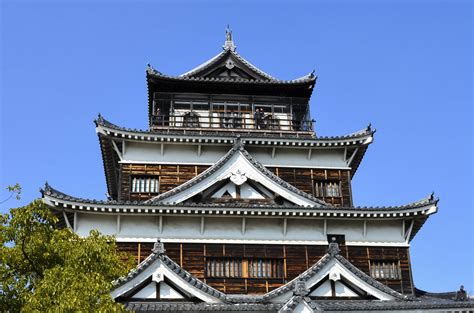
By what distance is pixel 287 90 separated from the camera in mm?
31047

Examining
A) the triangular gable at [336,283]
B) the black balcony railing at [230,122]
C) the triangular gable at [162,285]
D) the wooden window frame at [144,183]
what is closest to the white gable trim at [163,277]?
the triangular gable at [162,285]

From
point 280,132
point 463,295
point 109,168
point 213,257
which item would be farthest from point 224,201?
point 463,295

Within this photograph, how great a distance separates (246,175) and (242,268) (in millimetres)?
4200

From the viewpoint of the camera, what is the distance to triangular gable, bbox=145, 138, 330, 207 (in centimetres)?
2438

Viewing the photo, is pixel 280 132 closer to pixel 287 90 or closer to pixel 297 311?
pixel 287 90

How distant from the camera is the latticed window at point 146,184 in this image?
85.8 ft

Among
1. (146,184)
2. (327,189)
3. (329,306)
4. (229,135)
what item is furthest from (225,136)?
(329,306)

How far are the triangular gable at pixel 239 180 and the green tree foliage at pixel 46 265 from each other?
8264mm

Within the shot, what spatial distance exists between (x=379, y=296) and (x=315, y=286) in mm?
2384

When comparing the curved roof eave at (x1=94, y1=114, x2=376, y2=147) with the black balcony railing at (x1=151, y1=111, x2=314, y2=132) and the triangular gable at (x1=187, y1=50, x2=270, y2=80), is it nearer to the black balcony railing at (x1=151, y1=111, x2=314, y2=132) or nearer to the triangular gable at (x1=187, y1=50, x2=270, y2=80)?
the black balcony railing at (x1=151, y1=111, x2=314, y2=132)

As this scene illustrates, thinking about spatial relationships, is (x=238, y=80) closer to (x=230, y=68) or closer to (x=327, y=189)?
(x=230, y=68)

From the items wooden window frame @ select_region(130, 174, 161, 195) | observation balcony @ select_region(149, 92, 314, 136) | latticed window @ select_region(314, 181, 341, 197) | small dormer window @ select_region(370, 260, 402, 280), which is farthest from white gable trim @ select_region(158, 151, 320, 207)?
small dormer window @ select_region(370, 260, 402, 280)

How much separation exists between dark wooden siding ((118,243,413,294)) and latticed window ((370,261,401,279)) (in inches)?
6.6

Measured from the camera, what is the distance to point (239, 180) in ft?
83.6
